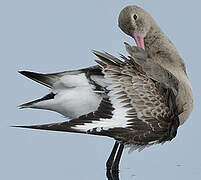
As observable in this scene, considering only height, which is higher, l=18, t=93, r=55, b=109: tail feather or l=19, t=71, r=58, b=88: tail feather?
l=19, t=71, r=58, b=88: tail feather

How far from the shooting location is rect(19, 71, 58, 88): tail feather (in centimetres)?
810

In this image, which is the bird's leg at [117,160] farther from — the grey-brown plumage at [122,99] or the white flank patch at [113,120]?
the white flank patch at [113,120]

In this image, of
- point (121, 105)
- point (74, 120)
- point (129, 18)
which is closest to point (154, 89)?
point (121, 105)

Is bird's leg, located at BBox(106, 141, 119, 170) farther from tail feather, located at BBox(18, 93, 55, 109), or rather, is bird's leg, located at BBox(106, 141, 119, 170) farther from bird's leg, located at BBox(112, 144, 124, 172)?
tail feather, located at BBox(18, 93, 55, 109)

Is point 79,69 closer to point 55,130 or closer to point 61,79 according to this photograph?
point 61,79

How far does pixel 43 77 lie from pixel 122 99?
93cm

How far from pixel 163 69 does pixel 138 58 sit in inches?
12.1

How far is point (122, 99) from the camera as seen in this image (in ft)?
25.3

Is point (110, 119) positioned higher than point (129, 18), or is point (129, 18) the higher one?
point (129, 18)

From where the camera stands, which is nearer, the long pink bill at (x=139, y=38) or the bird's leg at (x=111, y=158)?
the bird's leg at (x=111, y=158)

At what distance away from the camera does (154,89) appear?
7.76 meters

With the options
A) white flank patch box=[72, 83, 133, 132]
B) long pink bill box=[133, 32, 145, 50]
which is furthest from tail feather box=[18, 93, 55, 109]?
long pink bill box=[133, 32, 145, 50]

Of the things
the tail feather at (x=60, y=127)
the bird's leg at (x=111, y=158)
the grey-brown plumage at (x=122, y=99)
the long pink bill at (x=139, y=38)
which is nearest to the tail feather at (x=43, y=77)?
the grey-brown plumage at (x=122, y=99)

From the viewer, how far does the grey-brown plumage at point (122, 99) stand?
755 centimetres
